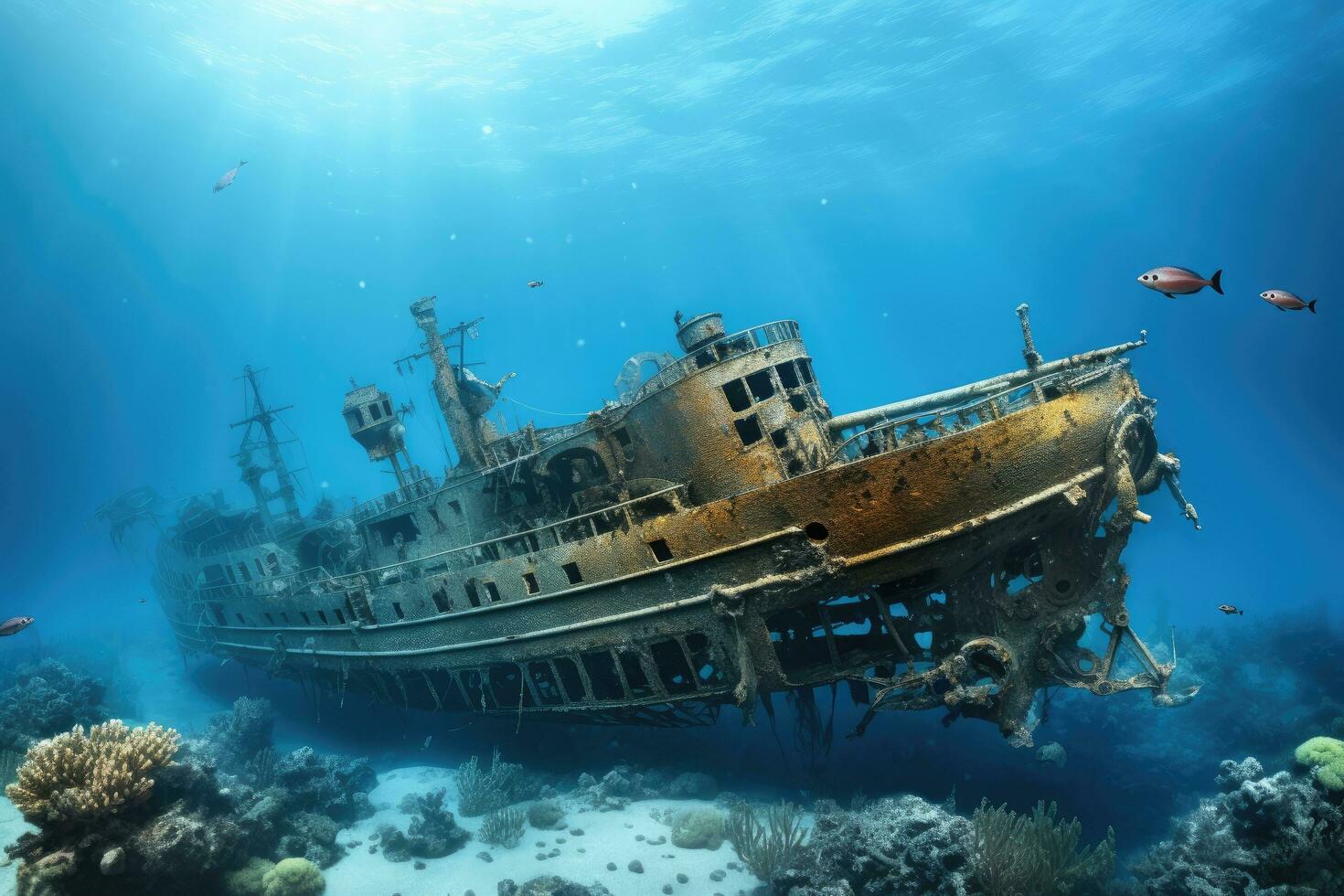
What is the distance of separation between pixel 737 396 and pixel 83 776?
39.7 feet

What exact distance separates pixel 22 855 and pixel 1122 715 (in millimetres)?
26457

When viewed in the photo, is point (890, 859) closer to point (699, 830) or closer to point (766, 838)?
point (766, 838)

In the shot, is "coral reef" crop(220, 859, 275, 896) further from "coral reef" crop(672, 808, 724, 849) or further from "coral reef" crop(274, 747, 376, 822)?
"coral reef" crop(672, 808, 724, 849)

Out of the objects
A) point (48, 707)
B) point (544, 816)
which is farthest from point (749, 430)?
point (48, 707)

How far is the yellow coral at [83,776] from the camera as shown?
872 centimetres

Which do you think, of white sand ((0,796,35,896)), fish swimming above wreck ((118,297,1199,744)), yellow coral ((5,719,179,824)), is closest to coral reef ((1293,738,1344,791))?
fish swimming above wreck ((118,297,1199,744))

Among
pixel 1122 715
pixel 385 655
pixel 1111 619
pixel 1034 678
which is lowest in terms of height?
pixel 1122 715

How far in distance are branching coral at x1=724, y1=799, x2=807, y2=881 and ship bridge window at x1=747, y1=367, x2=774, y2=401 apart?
7878mm

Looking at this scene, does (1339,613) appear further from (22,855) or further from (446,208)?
(446,208)

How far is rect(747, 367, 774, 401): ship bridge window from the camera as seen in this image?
1149cm

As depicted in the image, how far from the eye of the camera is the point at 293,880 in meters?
10.3

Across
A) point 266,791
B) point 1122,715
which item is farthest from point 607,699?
point 1122,715

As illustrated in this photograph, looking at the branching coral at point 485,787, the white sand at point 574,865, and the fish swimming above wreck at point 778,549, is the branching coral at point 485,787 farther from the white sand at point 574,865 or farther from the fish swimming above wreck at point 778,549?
the fish swimming above wreck at point 778,549

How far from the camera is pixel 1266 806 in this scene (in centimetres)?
944
